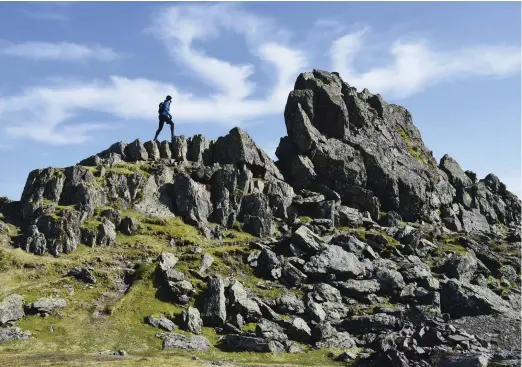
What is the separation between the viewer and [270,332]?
6488cm

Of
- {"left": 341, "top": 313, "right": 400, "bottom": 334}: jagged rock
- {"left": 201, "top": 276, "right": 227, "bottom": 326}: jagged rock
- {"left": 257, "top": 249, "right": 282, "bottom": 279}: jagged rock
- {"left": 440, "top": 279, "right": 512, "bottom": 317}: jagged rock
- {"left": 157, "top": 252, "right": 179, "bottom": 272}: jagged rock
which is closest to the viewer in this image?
{"left": 201, "top": 276, "right": 227, "bottom": 326}: jagged rock

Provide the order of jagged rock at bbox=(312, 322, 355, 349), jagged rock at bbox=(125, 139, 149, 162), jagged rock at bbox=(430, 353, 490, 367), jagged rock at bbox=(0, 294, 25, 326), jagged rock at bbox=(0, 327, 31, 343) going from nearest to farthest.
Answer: jagged rock at bbox=(430, 353, 490, 367) → jagged rock at bbox=(0, 327, 31, 343) → jagged rock at bbox=(0, 294, 25, 326) → jagged rock at bbox=(312, 322, 355, 349) → jagged rock at bbox=(125, 139, 149, 162)

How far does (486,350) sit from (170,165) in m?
77.3

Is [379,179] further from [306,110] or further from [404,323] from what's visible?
[404,323]

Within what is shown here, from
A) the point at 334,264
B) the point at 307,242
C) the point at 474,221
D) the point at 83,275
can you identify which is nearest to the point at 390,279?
the point at 334,264

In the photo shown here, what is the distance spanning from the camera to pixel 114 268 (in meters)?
82.2

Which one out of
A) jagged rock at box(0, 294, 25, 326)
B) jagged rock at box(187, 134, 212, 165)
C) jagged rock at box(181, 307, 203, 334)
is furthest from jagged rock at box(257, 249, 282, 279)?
jagged rock at box(187, 134, 212, 165)

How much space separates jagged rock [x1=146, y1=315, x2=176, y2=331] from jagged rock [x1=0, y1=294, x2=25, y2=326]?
16283 mm

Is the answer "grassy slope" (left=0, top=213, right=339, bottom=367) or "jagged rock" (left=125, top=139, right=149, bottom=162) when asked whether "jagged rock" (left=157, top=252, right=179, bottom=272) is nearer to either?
"grassy slope" (left=0, top=213, right=339, bottom=367)

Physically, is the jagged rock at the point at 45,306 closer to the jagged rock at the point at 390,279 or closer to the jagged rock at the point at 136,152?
the jagged rock at the point at 390,279

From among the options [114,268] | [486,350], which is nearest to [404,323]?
[486,350]

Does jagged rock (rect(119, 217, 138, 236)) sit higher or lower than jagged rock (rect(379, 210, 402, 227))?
lower

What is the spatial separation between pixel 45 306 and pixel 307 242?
47044 millimetres

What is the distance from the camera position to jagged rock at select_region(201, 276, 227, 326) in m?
69.9
